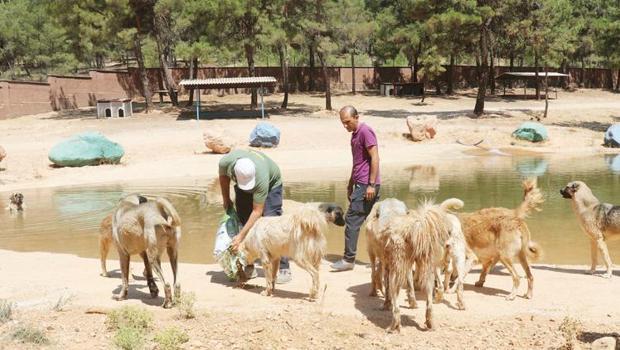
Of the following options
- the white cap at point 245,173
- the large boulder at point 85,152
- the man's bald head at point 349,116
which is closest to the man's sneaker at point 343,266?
the man's bald head at point 349,116

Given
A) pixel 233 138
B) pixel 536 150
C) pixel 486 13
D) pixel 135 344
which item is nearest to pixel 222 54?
pixel 233 138

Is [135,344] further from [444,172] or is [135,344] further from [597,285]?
[444,172]

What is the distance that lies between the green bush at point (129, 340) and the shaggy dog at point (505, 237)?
3945 mm

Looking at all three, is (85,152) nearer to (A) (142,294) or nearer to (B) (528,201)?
(A) (142,294)

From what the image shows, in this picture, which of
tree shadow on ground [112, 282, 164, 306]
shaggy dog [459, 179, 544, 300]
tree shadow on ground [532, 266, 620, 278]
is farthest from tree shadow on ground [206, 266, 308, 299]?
tree shadow on ground [532, 266, 620, 278]

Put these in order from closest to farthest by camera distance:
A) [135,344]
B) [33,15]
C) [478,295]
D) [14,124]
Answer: [135,344], [478,295], [14,124], [33,15]

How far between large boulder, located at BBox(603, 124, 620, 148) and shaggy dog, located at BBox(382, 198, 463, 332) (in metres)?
22.2

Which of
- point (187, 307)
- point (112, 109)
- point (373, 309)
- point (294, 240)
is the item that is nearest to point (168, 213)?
point (187, 307)

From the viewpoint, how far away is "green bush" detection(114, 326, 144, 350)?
5375mm

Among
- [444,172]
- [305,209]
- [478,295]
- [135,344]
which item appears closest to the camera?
[135,344]

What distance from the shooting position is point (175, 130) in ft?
94.4

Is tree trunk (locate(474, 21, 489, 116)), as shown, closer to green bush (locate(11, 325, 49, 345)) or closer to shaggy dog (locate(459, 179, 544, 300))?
shaggy dog (locate(459, 179, 544, 300))

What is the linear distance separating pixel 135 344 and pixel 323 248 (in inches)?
91.2

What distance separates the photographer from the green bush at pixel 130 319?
5.89 m
